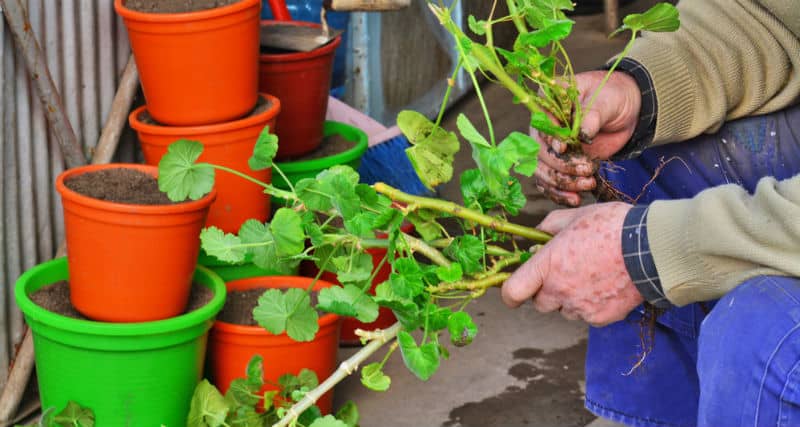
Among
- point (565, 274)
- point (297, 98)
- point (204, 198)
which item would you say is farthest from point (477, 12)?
point (565, 274)

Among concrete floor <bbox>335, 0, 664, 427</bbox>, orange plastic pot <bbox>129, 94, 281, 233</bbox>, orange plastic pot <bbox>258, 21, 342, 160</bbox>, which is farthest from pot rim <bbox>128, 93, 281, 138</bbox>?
concrete floor <bbox>335, 0, 664, 427</bbox>

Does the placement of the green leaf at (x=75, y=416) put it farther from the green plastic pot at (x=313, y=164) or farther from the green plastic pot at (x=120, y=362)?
the green plastic pot at (x=313, y=164)

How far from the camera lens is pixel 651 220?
1.60m

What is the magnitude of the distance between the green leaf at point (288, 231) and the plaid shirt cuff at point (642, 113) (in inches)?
24.4

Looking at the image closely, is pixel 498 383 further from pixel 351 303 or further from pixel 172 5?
pixel 172 5

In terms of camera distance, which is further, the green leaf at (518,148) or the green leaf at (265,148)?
the green leaf at (265,148)

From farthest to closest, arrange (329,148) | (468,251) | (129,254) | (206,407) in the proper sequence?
(329,148) < (206,407) < (129,254) < (468,251)

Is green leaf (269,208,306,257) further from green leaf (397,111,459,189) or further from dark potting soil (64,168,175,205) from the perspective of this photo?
dark potting soil (64,168,175,205)

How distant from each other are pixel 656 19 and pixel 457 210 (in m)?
0.43

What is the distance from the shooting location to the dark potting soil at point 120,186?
2.06 meters

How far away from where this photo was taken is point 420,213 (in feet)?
6.07

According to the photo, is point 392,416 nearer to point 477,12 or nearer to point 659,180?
point 659,180

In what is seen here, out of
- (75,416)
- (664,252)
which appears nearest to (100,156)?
(75,416)

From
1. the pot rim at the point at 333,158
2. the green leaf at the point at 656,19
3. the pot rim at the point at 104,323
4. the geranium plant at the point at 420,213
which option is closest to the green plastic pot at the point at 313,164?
the pot rim at the point at 333,158
